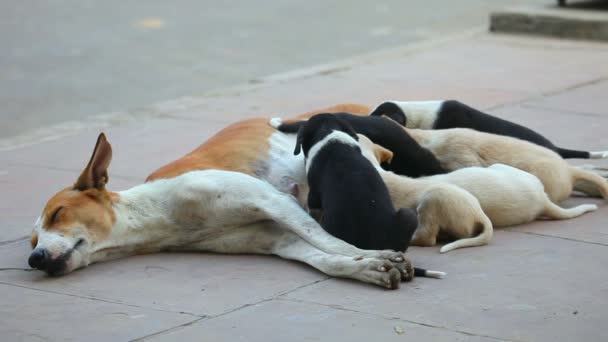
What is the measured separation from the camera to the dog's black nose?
5699mm

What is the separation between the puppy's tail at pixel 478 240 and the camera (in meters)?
5.99

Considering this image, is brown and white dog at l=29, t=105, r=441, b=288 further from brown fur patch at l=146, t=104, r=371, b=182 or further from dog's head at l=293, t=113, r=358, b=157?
dog's head at l=293, t=113, r=358, b=157

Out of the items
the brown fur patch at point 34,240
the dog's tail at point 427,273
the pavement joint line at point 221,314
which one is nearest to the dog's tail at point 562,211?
the dog's tail at point 427,273

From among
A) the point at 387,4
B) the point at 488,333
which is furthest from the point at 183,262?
the point at 387,4

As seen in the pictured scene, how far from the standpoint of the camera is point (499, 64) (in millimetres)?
12305

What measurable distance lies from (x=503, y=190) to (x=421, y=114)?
143 centimetres

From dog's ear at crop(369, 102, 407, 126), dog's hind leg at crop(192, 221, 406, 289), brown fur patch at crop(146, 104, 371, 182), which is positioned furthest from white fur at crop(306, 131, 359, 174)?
dog's ear at crop(369, 102, 407, 126)

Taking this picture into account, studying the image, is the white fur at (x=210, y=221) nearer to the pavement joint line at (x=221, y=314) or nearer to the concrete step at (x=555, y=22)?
the pavement joint line at (x=221, y=314)

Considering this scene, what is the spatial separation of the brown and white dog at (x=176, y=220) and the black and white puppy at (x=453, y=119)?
1.49 metres

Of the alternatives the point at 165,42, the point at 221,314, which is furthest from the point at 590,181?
the point at 165,42

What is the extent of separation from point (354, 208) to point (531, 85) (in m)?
5.76

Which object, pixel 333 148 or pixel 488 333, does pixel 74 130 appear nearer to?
pixel 333 148

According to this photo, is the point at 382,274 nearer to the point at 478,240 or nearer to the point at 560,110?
the point at 478,240

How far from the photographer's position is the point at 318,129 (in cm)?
634
